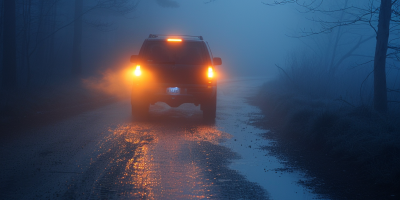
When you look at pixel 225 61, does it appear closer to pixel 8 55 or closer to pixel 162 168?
pixel 8 55

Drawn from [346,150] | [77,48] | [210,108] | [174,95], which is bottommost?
[346,150]

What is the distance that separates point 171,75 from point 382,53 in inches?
212

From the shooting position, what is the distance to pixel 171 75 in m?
9.27

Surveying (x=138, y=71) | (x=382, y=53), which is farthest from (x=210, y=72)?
(x=382, y=53)

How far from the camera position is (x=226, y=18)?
67.6 m

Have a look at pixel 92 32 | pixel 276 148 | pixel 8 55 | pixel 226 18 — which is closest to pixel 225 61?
pixel 226 18

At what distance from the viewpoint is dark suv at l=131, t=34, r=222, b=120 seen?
926cm

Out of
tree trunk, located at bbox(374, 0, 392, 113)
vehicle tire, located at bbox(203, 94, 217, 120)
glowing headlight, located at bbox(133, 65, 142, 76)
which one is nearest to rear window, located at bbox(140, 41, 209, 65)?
glowing headlight, located at bbox(133, 65, 142, 76)

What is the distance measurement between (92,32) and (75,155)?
121ft

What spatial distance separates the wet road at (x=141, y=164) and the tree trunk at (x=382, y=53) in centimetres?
353

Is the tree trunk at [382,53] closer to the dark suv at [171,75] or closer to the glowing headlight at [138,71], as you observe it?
the dark suv at [171,75]

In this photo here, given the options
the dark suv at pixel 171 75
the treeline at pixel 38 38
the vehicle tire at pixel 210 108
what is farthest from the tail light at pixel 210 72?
the treeline at pixel 38 38

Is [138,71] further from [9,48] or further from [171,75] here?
[9,48]

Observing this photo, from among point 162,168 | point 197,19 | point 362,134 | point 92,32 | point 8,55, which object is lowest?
point 162,168
